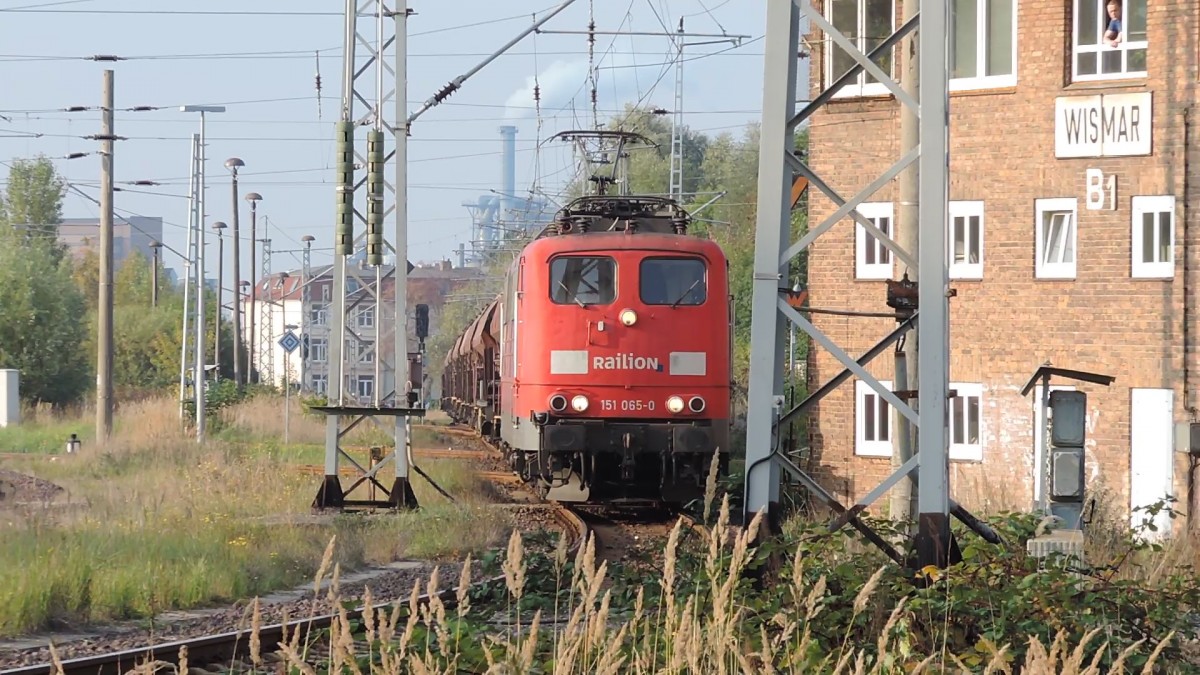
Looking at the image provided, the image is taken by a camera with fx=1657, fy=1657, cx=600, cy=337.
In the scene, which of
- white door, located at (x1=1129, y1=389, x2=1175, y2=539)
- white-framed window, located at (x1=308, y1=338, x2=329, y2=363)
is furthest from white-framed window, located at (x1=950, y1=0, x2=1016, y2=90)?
white-framed window, located at (x1=308, y1=338, x2=329, y2=363)

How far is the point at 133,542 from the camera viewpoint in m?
12.9

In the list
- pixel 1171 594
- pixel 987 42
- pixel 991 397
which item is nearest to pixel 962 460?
pixel 991 397

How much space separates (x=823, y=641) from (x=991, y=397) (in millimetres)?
14398

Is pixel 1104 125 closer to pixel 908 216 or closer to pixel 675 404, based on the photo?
pixel 675 404

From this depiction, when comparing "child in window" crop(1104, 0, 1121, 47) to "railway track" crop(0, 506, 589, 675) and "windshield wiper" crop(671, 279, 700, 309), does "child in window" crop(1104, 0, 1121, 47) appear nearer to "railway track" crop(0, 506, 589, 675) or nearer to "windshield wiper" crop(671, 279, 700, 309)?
"windshield wiper" crop(671, 279, 700, 309)

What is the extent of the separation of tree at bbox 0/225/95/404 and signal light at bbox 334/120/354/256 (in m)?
34.3

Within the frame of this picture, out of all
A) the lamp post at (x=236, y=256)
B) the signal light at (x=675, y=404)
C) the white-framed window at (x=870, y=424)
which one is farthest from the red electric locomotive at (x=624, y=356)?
the lamp post at (x=236, y=256)

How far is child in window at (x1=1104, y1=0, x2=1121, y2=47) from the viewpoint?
2055 centimetres

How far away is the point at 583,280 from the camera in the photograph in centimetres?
1725

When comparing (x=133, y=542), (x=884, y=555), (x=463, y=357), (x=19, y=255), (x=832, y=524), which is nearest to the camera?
(x=832, y=524)

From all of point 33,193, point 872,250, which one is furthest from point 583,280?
point 33,193

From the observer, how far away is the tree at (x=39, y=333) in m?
48.7

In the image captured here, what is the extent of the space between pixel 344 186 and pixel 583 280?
104 inches

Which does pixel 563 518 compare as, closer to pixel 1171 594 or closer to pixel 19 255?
pixel 1171 594
